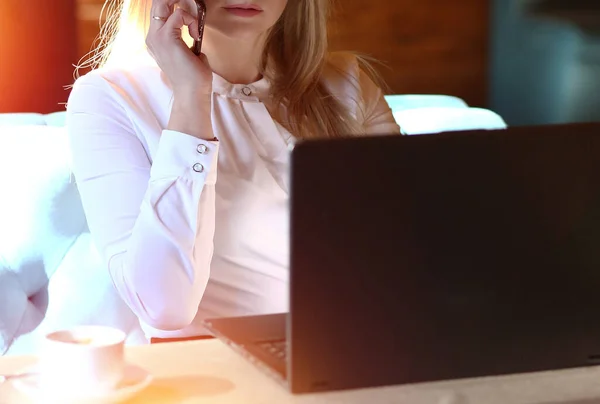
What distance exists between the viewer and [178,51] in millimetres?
1316

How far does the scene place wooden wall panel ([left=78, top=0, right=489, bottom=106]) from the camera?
3062 millimetres

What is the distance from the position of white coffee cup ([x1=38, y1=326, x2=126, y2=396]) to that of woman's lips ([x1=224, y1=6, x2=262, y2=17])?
710 millimetres

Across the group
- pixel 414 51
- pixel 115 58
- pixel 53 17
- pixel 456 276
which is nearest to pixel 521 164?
pixel 456 276

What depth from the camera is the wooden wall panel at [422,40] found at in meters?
3.06

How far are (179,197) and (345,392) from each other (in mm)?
437

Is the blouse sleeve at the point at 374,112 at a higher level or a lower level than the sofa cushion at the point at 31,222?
higher

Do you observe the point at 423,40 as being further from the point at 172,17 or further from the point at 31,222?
the point at 172,17

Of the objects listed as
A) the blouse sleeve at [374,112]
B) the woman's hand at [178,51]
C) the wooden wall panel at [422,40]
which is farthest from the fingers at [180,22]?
the wooden wall panel at [422,40]

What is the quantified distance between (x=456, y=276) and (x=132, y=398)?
34cm

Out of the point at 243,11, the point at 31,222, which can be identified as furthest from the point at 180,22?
the point at 31,222

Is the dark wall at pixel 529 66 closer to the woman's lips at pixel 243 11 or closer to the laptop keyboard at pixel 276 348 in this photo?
the woman's lips at pixel 243 11

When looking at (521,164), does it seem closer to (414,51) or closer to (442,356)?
(442,356)

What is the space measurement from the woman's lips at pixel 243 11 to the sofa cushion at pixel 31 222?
49 centimetres

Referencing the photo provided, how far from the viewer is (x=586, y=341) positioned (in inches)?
34.0
